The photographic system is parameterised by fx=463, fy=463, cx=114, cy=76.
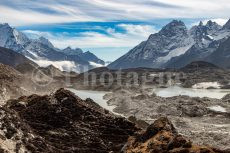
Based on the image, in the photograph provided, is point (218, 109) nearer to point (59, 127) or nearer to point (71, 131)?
point (59, 127)

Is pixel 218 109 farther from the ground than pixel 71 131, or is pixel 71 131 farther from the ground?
pixel 71 131

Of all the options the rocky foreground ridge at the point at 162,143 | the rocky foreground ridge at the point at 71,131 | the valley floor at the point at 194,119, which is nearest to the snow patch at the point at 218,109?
the valley floor at the point at 194,119

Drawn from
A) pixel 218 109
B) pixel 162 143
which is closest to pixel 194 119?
pixel 218 109

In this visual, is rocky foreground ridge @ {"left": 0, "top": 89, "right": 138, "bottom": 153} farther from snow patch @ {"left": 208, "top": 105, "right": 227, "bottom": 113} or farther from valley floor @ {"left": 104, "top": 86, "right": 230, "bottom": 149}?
snow patch @ {"left": 208, "top": 105, "right": 227, "bottom": 113}

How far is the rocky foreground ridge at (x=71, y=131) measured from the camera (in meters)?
64.1

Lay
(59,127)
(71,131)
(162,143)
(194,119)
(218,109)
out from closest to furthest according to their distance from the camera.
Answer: (162,143) < (71,131) < (59,127) < (194,119) < (218,109)

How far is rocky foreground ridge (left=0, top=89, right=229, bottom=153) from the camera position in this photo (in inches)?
2522

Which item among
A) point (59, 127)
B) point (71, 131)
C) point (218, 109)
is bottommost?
point (218, 109)

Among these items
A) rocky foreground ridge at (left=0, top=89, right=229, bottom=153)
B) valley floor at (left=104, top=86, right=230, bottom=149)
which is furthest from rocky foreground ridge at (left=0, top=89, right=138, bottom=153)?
valley floor at (left=104, top=86, right=230, bottom=149)

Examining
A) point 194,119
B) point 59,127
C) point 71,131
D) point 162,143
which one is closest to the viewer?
A: point 162,143

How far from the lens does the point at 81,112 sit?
84.9 meters

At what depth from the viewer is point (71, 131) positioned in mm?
78938

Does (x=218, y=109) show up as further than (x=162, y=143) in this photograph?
Yes

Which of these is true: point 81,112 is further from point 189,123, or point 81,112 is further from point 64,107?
point 189,123
